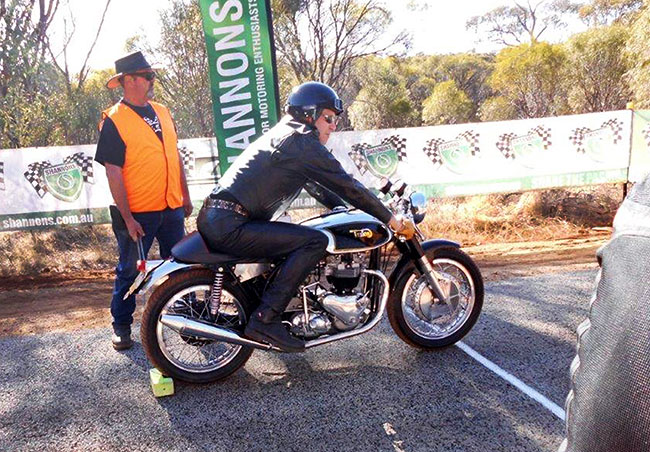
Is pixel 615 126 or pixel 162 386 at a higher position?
pixel 615 126

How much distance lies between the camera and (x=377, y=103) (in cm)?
2428

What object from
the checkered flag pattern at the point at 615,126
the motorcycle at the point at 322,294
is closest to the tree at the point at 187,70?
the checkered flag pattern at the point at 615,126

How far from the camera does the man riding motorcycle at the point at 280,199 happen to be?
3.34 meters

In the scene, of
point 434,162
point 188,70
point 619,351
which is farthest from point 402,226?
point 188,70

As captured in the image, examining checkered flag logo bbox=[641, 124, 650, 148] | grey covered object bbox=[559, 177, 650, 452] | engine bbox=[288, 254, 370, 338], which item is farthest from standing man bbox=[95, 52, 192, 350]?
checkered flag logo bbox=[641, 124, 650, 148]

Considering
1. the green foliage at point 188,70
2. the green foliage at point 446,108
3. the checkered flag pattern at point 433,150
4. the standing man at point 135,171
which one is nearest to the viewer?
the standing man at point 135,171

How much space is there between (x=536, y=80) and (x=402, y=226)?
21.9m

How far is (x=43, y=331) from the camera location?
4.79m

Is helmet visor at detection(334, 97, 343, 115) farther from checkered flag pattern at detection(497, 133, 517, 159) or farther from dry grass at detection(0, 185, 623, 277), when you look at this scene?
checkered flag pattern at detection(497, 133, 517, 159)

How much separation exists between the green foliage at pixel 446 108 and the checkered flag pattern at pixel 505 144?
63.2 ft

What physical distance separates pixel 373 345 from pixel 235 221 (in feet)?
5.00

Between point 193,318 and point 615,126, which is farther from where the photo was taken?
point 615,126

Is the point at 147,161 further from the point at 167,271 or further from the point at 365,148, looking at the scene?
the point at 365,148

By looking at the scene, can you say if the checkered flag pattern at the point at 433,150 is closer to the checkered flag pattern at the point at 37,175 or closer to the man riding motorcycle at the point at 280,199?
the man riding motorcycle at the point at 280,199
